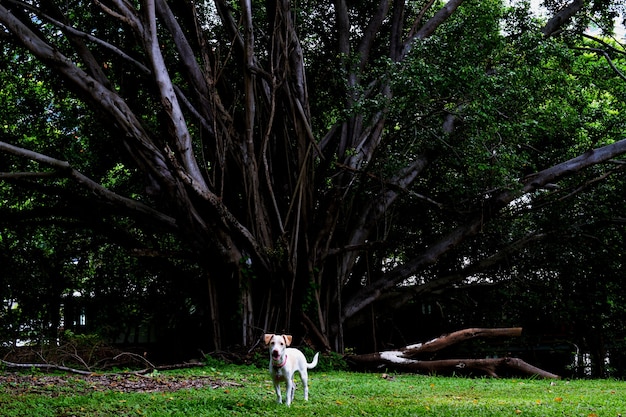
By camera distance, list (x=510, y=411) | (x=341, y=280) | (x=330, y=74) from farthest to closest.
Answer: (x=330, y=74), (x=341, y=280), (x=510, y=411)

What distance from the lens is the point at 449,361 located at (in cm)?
1003

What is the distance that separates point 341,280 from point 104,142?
4.94 m

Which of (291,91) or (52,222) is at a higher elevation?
(291,91)

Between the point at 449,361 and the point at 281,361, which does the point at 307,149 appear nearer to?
the point at 449,361

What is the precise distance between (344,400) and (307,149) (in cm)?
527

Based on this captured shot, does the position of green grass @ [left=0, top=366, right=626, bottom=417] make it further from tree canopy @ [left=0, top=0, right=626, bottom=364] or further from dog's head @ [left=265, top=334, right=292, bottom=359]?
tree canopy @ [left=0, top=0, right=626, bottom=364]

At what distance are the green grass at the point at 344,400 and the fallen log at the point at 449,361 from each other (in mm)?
1261

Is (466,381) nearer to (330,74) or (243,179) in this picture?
(243,179)

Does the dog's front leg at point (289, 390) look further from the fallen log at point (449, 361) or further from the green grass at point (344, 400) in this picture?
the fallen log at point (449, 361)

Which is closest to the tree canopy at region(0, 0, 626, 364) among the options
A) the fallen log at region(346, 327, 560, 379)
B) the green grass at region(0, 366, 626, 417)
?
the fallen log at region(346, 327, 560, 379)

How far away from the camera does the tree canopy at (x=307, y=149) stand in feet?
32.2

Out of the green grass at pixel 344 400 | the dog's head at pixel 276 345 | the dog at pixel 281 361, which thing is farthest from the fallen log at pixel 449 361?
the dog's head at pixel 276 345

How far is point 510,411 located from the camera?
568cm

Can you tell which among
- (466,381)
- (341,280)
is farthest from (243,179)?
(466,381)
